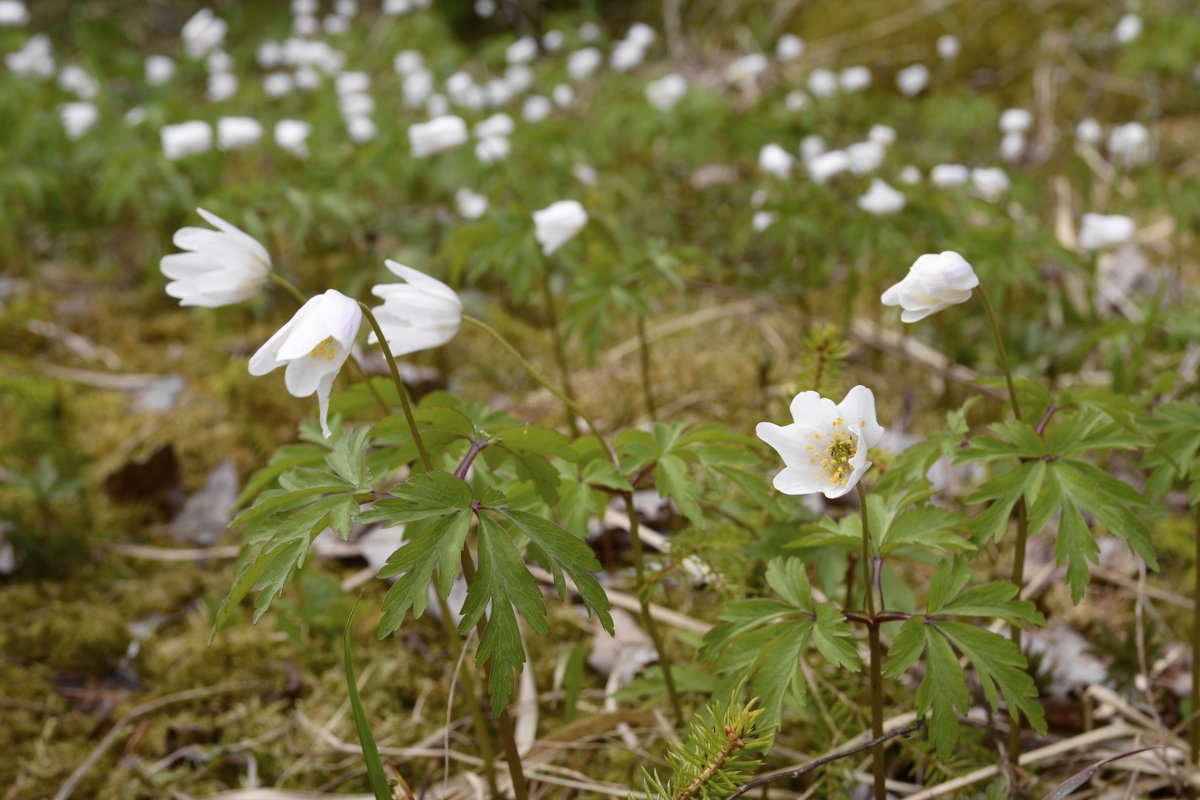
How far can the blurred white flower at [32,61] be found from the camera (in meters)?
6.82

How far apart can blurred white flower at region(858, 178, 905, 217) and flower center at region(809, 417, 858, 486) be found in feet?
6.38

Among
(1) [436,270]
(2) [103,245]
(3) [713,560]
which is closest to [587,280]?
(3) [713,560]

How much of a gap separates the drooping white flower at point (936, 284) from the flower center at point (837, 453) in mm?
233

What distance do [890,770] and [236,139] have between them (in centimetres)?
408

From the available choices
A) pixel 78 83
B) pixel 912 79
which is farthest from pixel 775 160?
pixel 78 83

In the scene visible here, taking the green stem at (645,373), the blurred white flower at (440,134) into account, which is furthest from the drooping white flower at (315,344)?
the blurred white flower at (440,134)

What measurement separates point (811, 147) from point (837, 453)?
3.35 m

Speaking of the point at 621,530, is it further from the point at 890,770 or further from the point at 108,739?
the point at 108,739

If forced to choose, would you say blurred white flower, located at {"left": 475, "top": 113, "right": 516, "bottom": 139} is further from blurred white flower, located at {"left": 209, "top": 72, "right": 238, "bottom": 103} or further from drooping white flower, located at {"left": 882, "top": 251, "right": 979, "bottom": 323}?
drooping white flower, located at {"left": 882, "top": 251, "right": 979, "bottom": 323}

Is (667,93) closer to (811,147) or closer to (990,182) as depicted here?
(811,147)

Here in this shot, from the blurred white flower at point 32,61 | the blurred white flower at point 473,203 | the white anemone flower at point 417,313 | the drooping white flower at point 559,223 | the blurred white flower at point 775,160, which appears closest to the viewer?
the white anemone flower at point 417,313

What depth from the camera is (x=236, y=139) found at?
4.43m

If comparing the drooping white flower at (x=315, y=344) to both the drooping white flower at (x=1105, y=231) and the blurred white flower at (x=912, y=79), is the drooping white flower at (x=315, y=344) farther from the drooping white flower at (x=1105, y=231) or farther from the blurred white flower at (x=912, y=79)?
the blurred white flower at (x=912, y=79)

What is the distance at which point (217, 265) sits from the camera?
1.80m
